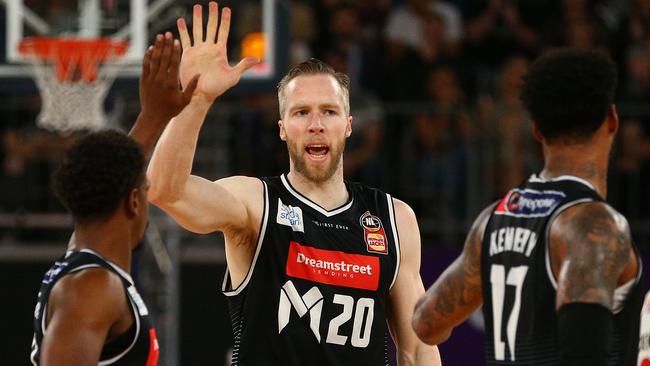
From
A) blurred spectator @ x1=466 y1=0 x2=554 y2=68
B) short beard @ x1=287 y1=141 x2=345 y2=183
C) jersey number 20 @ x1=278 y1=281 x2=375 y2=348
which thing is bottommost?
jersey number 20 @ x1=278 y1=281 x2=375 y2=348

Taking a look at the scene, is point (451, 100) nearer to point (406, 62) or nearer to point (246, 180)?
point (406, 62)

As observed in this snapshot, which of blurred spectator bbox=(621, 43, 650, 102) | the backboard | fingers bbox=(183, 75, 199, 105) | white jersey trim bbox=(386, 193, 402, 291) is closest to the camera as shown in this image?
fingers bbox=(183, 75, 199, 105)

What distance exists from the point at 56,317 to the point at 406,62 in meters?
9.50

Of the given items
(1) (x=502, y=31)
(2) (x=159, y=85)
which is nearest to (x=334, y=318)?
(2) (x=159, y=85)

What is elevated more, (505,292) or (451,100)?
(451,100)

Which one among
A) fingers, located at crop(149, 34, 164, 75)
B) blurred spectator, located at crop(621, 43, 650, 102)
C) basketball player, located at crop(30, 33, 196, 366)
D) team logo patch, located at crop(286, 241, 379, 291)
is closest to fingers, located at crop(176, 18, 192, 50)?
fingers, located at crop(149, 34, 164, 75)

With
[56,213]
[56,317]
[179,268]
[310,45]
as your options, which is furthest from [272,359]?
[310,45]

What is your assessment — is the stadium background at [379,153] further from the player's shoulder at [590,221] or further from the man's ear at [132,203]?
the player's shoulder at [590,221]

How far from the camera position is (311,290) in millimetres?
5539

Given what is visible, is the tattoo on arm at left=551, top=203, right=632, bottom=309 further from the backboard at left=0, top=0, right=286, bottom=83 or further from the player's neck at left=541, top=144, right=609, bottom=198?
the backboard at left=0, top=0, right=286, bottom=83

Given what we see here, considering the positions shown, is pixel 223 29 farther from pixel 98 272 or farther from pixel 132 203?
pixel 98 272

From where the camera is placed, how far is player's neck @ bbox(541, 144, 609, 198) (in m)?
3.89

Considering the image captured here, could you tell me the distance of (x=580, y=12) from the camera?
13383 millimetres

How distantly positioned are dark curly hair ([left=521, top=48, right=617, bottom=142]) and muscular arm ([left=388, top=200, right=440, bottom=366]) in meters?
2.04
